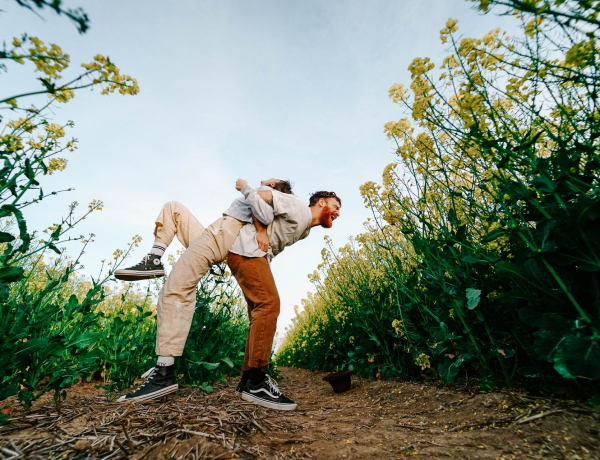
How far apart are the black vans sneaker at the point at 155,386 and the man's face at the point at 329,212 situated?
1.96 metres

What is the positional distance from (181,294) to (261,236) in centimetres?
79

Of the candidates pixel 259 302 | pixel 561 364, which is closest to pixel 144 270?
pixel 259 302

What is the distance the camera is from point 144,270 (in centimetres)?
248

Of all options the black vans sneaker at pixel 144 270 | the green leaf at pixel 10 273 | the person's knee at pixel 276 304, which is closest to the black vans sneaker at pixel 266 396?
the person's knee at pixel 276 304

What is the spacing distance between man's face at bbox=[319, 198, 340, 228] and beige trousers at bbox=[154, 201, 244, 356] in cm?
95

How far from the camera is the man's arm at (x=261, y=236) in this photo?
8.74 ft

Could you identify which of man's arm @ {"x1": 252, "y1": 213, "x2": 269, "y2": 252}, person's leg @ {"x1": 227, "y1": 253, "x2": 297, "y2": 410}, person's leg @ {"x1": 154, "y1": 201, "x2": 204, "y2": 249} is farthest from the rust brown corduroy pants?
person's leg @ {"x1": 154, "y1": 201, "x2": 204, "y2": 249}

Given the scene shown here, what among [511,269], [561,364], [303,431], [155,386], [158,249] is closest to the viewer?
[561,364]

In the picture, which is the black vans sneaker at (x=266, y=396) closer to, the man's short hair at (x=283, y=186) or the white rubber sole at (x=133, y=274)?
the white rubber sole at (x=133, y=274)

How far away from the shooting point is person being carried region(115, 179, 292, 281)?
2500 mm

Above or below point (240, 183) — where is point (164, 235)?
below

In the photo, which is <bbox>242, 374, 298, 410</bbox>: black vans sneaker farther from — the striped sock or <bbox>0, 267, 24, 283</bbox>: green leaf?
<bbox>0, 267, 24, 283</bbox>: green leaf

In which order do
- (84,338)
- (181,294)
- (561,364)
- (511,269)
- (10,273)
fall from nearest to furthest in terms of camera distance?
(561,364), (10,273), (511,269), (84,338), (181,294)

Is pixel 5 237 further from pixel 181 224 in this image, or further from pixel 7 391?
pixel 181 224
